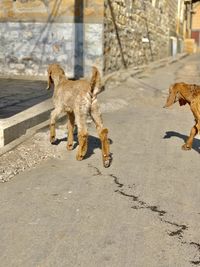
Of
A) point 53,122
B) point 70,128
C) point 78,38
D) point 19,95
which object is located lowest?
point 19,95

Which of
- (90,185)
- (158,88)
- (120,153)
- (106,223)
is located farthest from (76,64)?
(106,223)

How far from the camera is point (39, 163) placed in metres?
5.65

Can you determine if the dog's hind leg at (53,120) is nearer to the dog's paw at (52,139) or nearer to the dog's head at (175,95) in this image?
the dog's paw at (52,139)

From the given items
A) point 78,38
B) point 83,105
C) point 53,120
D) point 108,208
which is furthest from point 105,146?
point 78,38

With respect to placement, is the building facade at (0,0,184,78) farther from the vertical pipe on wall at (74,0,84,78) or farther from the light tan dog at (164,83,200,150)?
the light tan dog at (164,83,200,150)

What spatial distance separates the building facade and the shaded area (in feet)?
3.07

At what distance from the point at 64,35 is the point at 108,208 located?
8996 mm

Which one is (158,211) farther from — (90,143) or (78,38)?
(78,38)

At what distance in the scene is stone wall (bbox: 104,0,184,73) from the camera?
1259 centimetres

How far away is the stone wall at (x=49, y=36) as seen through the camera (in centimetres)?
1185

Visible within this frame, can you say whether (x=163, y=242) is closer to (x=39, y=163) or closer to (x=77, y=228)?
(x=77, y=228)

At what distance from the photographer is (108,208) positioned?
13.8 feet

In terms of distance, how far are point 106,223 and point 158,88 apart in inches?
347

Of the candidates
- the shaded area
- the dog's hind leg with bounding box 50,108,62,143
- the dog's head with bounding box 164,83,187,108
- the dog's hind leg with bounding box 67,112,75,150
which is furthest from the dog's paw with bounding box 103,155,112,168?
the shaded area
